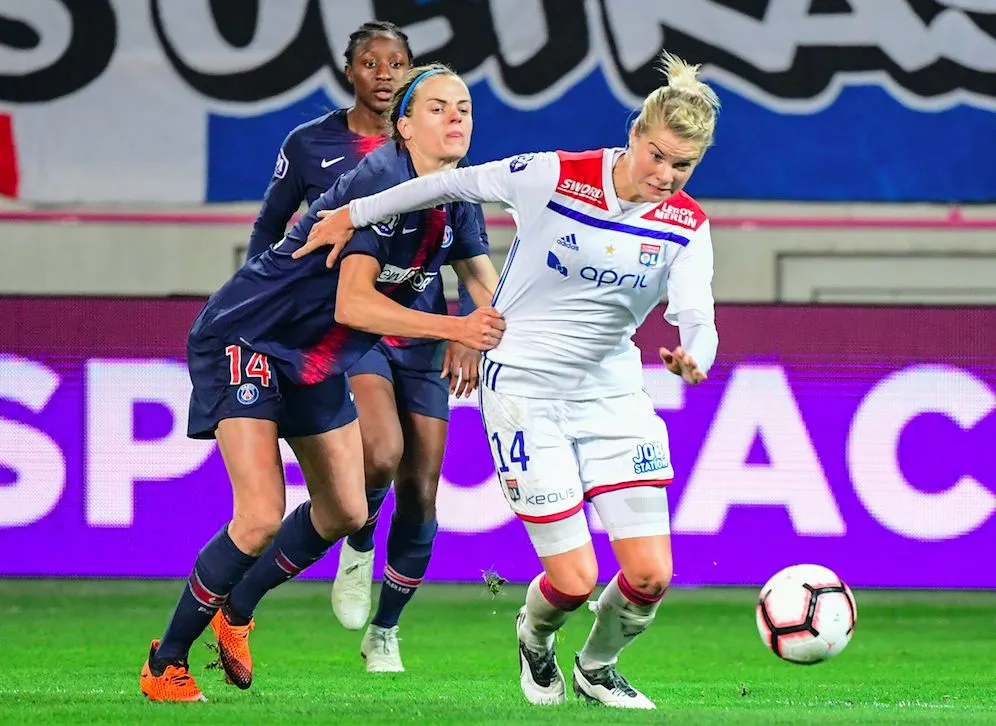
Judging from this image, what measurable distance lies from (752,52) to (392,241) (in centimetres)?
704

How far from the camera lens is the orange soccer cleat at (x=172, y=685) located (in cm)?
511

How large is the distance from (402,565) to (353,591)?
291 mm

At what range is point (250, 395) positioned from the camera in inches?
204

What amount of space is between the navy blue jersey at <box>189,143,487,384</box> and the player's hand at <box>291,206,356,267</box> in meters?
0.06

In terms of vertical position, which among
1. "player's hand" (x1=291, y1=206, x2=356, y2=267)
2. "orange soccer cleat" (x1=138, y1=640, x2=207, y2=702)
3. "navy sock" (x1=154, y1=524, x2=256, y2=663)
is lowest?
"orange soccer cleat" (x1=138, y1=640, x2=207, y2=702)

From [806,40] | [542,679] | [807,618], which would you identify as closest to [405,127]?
[542,679]

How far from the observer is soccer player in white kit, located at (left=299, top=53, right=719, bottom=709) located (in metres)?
4.85

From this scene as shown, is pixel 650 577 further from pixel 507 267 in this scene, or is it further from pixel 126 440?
pixel 126 440

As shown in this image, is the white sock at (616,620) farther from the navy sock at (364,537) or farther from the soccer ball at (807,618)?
the navy sock at (364,537)

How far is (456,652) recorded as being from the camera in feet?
23.2

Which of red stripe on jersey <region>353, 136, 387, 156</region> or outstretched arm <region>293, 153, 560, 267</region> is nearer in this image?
outstretched arm <region>293, 153, 560, 267</region>

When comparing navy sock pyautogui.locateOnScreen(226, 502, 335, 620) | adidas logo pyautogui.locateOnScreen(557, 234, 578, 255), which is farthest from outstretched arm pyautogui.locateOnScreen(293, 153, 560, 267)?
navy sock pyautogui.locateOnScreen(226, 502, 335, 620)

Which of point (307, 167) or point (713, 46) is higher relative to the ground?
point (307, 167)

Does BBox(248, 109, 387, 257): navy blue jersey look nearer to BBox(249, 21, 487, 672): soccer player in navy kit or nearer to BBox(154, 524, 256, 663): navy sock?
BBox(249, 21, 487, 672): soccer player in navy kit
